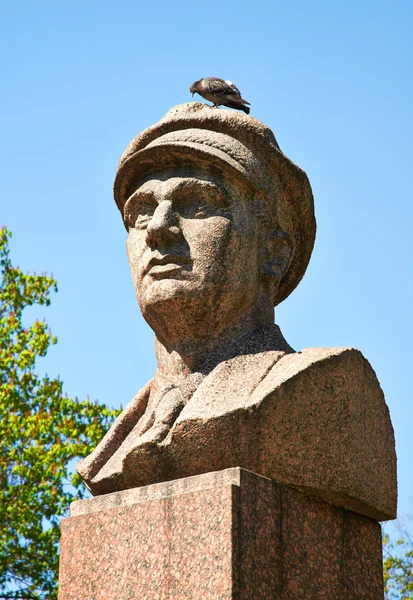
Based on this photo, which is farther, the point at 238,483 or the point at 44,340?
the point at 44,340

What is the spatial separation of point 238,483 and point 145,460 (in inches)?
23.8

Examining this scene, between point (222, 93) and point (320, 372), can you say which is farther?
point (222, 93)

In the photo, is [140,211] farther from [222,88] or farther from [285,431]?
[285,431]

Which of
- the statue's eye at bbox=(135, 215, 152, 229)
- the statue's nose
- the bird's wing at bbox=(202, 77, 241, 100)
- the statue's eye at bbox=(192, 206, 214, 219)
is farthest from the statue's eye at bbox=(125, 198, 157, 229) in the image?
the bird's wing at bbox=(202, 77, 241, 100)

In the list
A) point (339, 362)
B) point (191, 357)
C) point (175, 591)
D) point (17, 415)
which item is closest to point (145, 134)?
point (191, 357)

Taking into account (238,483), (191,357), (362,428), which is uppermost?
(191,357)

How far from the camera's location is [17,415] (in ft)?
46.9

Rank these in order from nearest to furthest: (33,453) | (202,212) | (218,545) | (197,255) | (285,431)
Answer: (218,545) < (285,431) < (197,255) < (202,212) < (33,453)

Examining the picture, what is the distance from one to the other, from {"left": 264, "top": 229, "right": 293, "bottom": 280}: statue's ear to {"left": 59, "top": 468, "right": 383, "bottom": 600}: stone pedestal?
4.42ft

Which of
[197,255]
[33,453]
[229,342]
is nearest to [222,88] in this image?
[197,255]

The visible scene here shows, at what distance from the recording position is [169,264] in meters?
5.25

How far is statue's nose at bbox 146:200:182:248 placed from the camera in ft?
17.3

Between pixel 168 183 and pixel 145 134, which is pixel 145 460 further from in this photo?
pixel 145 134

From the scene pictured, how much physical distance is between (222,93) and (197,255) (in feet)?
3.97
